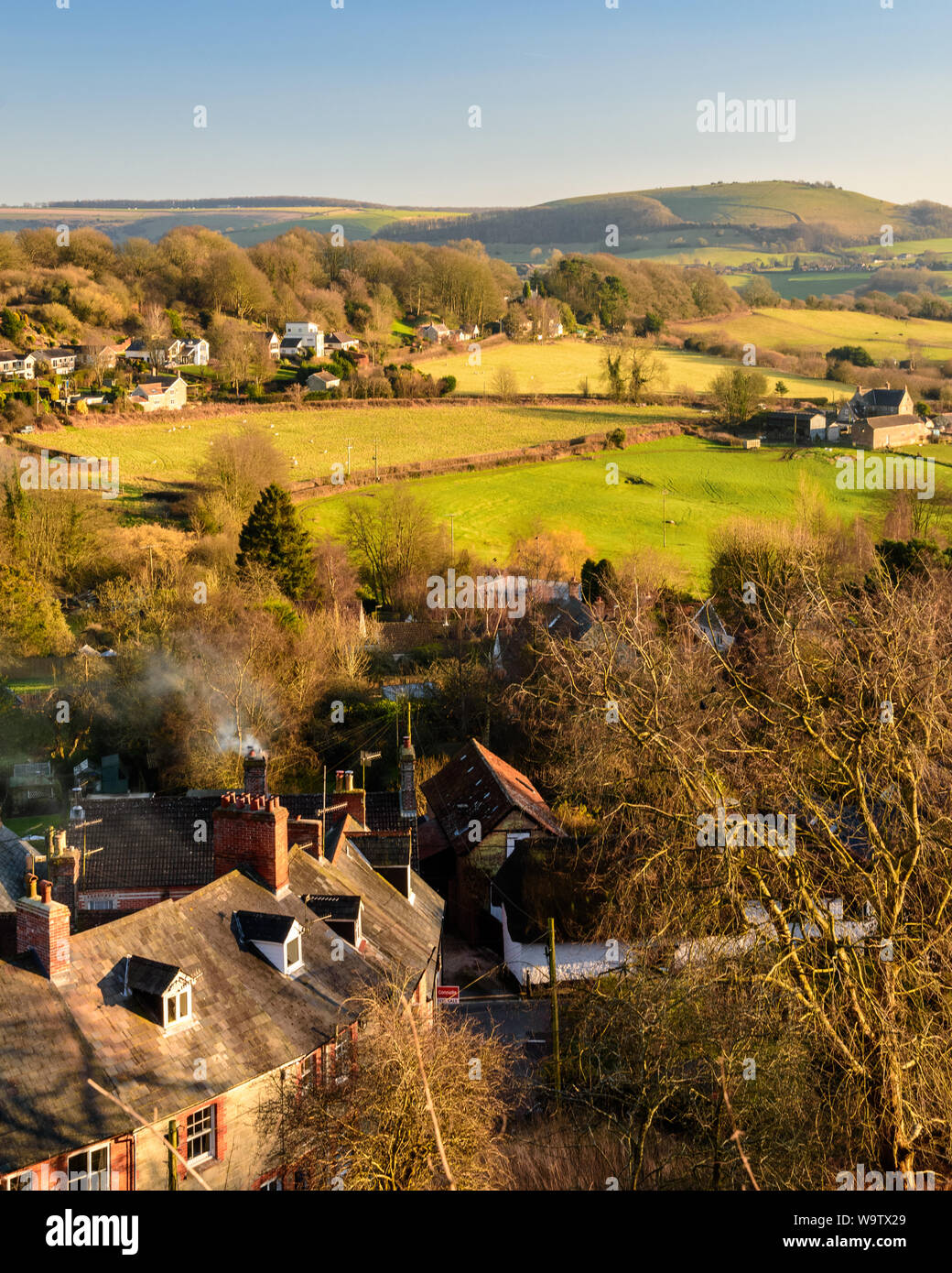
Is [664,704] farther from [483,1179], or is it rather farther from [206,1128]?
[206,1128]

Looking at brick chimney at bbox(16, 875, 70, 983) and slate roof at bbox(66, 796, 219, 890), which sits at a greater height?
brick chimney at bbox(16, 875, 70, 983)

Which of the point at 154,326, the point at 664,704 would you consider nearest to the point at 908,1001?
the point at 664,704

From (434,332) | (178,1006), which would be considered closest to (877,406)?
(434,332)

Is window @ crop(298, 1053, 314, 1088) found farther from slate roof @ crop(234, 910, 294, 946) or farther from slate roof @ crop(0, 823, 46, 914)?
slate roof @ crop(0, 823, 46, 914)

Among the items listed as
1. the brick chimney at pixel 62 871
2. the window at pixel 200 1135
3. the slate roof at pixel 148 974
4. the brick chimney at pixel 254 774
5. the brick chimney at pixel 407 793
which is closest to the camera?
the window at pixel 200 1135

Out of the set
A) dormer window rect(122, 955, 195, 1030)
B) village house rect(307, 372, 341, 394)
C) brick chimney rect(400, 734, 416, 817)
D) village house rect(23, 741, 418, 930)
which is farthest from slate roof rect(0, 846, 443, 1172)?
village house rect(307, 372, 341, 394)

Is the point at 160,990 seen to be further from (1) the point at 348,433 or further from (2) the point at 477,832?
(1) the point at 348,433

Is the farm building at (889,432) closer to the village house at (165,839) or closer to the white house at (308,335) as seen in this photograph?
the white house at (308,335)

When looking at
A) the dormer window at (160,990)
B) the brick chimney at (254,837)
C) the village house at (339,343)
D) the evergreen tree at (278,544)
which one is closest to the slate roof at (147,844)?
the brick chimney at (254,837)
